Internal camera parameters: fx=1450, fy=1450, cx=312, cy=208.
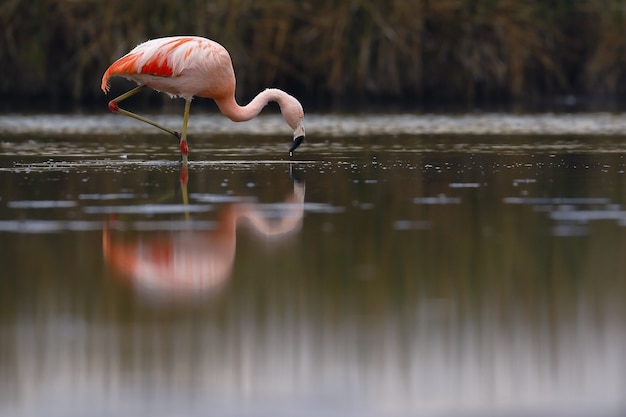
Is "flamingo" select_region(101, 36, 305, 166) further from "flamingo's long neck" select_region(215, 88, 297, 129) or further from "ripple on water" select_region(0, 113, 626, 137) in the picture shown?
"ripple on water" select_region(0, 113, 626, 137)

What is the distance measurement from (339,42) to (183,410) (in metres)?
21.8

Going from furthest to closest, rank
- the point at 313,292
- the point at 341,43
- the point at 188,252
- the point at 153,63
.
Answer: the point at 341,43
the point at 153,63
the point at 188,252
the point at 313,292

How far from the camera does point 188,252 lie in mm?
7449

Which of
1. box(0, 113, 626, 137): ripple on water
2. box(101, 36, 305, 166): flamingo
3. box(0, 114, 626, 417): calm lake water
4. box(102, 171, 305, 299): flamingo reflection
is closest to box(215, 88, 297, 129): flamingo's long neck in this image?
box(101, 36, 305, 166): flamingo

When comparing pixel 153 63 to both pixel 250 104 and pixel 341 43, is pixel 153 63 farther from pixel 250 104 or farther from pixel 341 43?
pixel 341 43

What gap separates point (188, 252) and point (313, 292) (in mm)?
1256

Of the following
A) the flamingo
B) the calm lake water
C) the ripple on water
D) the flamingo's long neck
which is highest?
the flamingo

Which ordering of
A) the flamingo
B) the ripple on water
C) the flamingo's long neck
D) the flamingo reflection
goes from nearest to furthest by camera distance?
the flamingo reflection < the flamingo < the flamingo's long neck < the ripple on water

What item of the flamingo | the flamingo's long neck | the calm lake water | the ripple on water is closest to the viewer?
the calm lake water

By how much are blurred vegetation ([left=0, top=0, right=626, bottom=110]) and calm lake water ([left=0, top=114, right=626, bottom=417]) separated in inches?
522

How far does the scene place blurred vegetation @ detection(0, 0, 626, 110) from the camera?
25688 millimetres

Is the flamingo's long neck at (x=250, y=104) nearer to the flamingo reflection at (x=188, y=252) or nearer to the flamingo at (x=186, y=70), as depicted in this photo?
the flamingo at (x=186, y=70)

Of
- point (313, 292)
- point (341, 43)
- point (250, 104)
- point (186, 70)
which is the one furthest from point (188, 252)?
point (341, 43)

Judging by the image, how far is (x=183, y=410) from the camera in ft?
14.7
